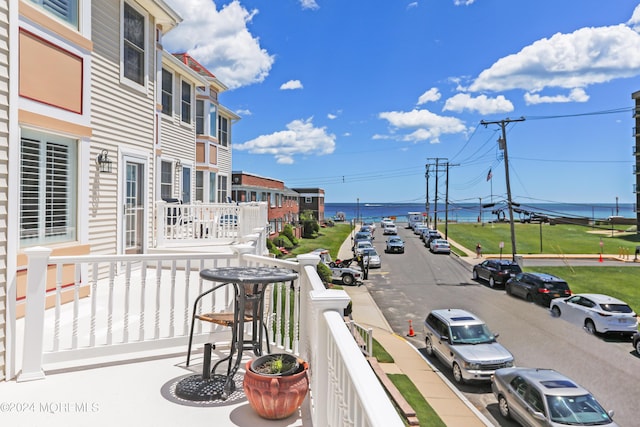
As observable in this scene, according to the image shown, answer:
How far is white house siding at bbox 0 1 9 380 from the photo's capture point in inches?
167

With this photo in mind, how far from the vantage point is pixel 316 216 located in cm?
6862

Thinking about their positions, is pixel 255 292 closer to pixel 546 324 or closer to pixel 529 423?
pixel 529 423

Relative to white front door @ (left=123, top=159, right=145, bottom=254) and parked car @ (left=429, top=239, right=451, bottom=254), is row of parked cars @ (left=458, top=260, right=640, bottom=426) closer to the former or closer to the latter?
white front door @ (left=123, top=159, right=145, bottom=254)

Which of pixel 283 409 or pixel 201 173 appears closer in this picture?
pixel 283 409

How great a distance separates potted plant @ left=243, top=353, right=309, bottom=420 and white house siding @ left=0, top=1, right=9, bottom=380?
268 cm

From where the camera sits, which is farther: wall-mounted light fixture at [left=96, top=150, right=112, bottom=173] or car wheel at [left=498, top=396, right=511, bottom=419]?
car wheel at [left=498, top=396, right=511, bottom=419]

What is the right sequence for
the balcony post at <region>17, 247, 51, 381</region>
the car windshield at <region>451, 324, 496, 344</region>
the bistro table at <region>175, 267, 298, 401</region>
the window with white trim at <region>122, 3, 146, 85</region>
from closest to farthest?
the bistro table at <region>175, 267, 298, 401</region> < the balcony post at <region>17, 247, 51, 381</region> < the window with white trim at <region>122, 3, 146, 85</region> < the car windshield at <region>451, 324, 496, 344</region>

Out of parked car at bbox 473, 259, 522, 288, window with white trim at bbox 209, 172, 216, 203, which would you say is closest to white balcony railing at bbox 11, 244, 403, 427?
window with white trim at bbox 209, 172, 216, 203

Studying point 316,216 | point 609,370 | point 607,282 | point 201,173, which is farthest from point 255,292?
point 316,216

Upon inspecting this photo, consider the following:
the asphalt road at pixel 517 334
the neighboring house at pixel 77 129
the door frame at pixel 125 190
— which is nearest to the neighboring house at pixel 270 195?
the asphalt road at pixel 517 334

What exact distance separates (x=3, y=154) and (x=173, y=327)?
8.58 feet

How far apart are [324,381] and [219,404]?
1.50m

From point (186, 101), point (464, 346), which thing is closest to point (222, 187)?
Answer: point (186, 101)

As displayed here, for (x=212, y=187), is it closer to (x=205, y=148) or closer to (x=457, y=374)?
(x=205, y=148)
